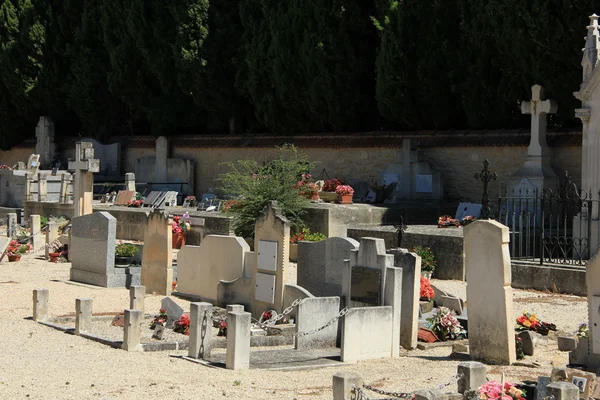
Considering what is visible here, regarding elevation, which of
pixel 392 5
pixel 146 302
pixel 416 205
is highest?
pixel 392 5

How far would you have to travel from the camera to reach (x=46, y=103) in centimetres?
3725

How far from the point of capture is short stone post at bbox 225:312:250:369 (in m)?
10.6

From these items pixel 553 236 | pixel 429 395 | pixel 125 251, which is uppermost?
pixel 553 236

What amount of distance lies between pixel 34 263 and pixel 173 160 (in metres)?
11.7

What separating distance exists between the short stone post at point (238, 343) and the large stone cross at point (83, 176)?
41.6 ft

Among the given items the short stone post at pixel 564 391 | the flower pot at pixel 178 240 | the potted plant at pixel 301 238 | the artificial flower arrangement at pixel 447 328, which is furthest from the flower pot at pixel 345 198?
the short stone post at pixel 564 391

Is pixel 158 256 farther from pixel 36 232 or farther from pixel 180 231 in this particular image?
pixel 36 232

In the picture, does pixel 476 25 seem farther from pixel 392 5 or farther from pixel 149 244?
pixel 149 244

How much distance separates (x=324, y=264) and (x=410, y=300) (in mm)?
2159

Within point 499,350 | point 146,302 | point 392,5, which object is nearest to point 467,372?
point 499,350

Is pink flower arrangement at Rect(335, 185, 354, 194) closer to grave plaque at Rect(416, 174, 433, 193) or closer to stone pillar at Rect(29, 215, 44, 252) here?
grave plaque at Rect(416, 174, 433, 193)

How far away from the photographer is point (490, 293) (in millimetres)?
10953

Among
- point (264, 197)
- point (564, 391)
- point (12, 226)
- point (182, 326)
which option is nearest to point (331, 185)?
point (264, 197)

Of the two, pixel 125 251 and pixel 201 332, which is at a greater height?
pixel 125 251
